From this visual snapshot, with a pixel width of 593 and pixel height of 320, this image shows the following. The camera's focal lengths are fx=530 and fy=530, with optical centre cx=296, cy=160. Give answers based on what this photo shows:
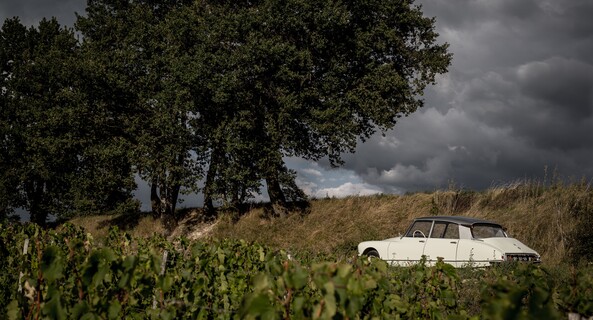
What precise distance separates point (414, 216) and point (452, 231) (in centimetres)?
827

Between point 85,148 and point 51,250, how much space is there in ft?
81.2

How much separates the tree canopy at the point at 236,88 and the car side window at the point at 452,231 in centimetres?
930

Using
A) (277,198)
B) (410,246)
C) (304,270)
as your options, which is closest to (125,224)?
(277,198)

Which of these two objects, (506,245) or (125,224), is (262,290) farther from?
(125,224)

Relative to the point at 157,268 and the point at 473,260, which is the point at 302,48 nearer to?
the point at 473,260

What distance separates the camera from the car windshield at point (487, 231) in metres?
12.8

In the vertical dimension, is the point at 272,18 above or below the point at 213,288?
above

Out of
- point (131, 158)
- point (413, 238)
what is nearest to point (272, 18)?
point (131, 158)

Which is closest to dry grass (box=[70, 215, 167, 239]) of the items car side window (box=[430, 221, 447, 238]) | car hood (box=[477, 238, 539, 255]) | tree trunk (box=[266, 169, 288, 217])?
tree trunk (box=[266, 169, 288, 217])

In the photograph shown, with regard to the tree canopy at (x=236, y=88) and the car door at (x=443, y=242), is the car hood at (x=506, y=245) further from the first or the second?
the tree canopy at (x=236, y=88)

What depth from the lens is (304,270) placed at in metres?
3.54

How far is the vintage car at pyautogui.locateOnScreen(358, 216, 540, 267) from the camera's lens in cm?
1205

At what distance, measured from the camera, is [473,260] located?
1204 cm

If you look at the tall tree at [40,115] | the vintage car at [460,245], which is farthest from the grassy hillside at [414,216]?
the tall tree at [40,115]
